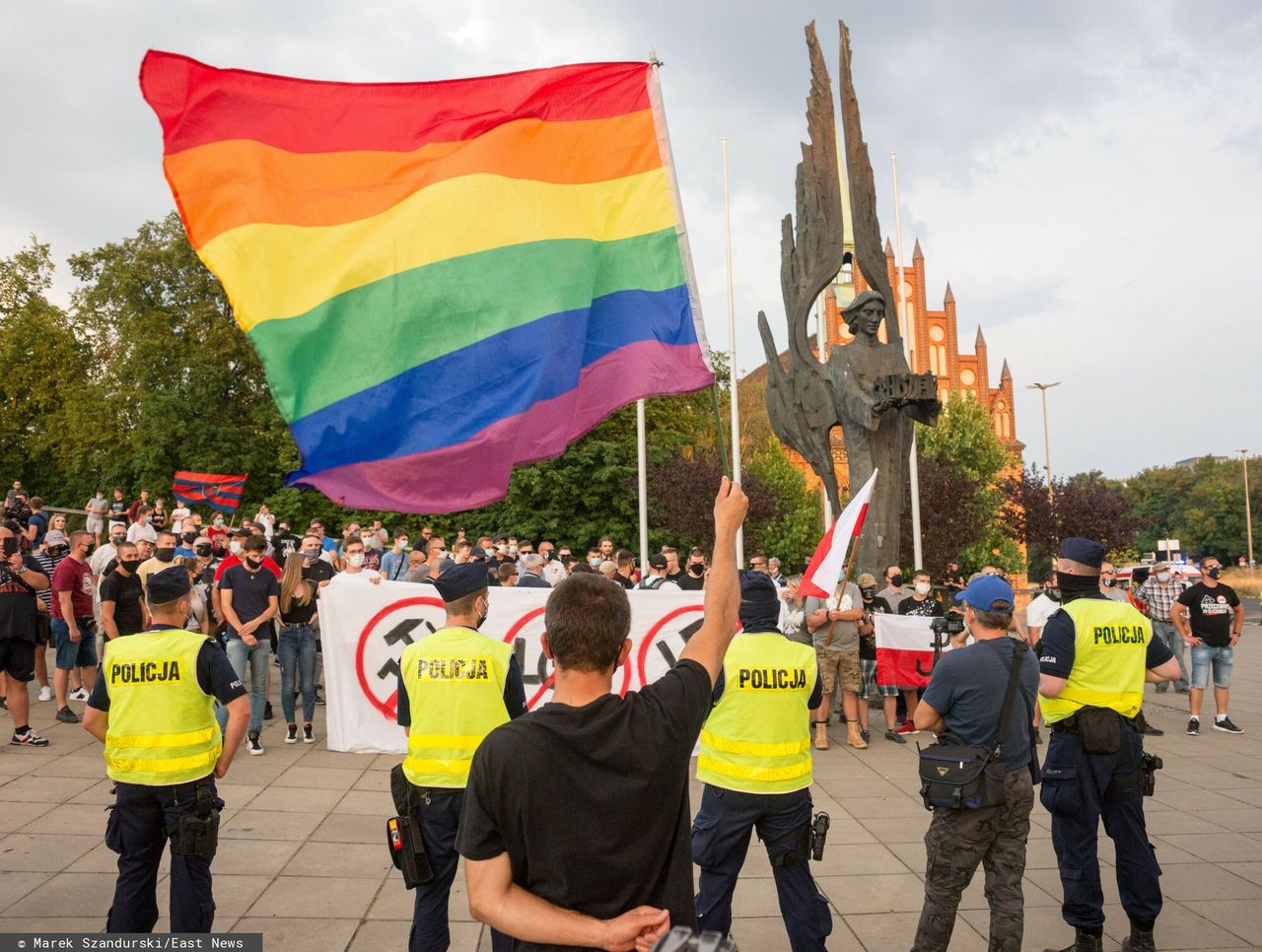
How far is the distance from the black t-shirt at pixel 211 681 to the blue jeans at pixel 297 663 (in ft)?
18.1

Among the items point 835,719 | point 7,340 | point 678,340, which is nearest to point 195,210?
point 678,340

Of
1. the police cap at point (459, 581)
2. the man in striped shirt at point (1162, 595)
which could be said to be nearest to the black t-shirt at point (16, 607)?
the police cap at point (459, 581)

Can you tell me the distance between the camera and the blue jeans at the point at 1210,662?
11117 mm

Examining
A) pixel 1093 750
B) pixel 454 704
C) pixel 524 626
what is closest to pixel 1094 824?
pixel 1093 750

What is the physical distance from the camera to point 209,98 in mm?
4305

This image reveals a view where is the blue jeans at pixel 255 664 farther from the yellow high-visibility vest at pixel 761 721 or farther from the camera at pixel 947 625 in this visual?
the camera at pixel 947 625

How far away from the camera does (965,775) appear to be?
441 centimetres

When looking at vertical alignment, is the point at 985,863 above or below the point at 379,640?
below

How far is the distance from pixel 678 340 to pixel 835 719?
8.41 metres

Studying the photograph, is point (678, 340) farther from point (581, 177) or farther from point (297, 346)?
point (297, 346)

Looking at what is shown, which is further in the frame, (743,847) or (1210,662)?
(1210,662)

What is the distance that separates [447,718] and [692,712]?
230cm

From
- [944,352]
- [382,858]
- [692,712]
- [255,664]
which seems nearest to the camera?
A: [692,712]

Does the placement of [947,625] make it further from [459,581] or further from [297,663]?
[297,663]
